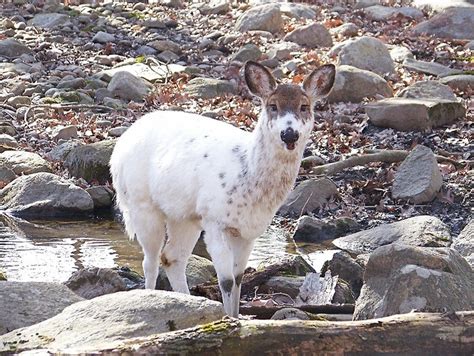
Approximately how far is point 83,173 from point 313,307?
22.3ft

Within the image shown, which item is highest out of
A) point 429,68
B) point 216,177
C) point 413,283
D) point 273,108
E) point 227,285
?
point 273,108

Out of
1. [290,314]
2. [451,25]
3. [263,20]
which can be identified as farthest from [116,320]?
[451,25]

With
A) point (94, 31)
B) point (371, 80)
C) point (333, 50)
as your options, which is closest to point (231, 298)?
point (371, 80)

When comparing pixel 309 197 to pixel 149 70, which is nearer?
pixel 309 197

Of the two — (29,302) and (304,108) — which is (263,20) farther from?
(29,302)

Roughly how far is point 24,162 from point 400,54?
842cm

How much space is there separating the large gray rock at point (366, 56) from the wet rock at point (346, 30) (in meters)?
2.87

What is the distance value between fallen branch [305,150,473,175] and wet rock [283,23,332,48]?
23.8 ft

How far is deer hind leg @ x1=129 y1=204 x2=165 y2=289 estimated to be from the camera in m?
8.09

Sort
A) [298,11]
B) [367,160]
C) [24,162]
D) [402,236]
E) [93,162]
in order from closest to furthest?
1. [402,236]
2. [367,160]
3. [93,162]
4. [24,162]
5. [298,11]

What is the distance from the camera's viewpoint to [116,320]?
562 centimetres

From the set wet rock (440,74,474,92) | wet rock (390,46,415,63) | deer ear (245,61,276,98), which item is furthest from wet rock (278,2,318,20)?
deer ear (245,61,276,98)

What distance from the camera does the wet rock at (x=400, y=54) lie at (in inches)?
761

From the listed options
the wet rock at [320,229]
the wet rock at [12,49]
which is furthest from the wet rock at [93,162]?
the wet rock at [12,49]
